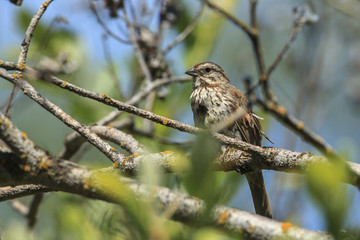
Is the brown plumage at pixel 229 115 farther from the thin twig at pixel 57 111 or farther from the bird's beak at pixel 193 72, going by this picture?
the thin twig at pixel 57 111

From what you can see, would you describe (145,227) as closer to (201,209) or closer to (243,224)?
(201,209)

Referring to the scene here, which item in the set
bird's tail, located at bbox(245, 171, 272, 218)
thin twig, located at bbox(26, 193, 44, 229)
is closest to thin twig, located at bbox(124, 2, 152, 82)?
bird's tail, located at bbox(245, 171, 272, 218)

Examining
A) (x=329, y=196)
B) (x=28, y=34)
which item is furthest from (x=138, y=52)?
(x=329, y=196)

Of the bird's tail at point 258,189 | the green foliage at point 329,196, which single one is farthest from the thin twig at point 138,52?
the green foliage at point 329,196

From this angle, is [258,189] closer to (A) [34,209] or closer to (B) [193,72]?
(B) [193,72]

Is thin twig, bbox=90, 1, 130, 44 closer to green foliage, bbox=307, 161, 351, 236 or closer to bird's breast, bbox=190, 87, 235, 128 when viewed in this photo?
bird's breast, bbox=190, 87, 235, 128

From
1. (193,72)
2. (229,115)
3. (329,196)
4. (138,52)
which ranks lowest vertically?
(329,196)

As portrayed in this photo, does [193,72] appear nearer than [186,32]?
No

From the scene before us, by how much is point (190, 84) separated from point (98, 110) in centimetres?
Answer: 98

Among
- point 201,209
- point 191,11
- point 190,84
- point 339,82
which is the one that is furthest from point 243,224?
point 339,82

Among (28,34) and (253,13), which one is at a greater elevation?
(253,13)

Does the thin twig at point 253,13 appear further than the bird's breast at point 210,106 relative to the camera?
No

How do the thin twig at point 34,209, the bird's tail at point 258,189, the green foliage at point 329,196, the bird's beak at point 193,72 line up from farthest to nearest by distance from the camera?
the bird's beak at point 193,72, the bird's tail at point 258,189, the thin twig at point 34,209, the green foliage at point 329,196

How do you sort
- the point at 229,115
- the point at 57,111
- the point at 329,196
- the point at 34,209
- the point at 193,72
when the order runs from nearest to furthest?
the point at 329,196
the point at 57,111
the point at 34,209
the point at 229,115
the point at 193,72
